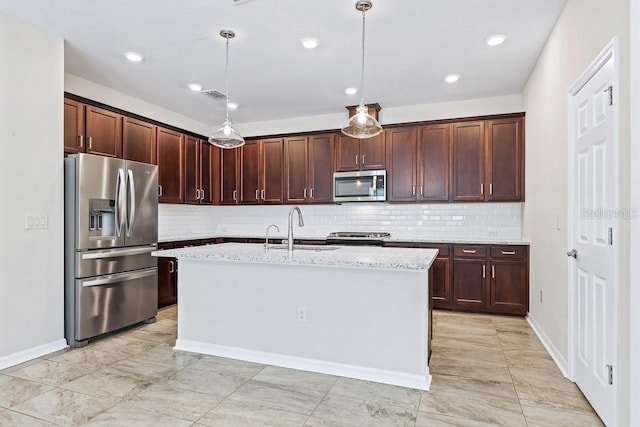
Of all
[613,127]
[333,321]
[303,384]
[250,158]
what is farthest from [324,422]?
[250,158]

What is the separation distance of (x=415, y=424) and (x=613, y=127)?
1.88 metres

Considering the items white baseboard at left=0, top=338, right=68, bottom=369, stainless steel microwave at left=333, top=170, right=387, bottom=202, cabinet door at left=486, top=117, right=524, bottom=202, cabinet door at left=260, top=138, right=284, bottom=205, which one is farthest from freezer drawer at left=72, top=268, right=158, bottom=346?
cabinet door at left=486, top=117, right=524, bottom=202

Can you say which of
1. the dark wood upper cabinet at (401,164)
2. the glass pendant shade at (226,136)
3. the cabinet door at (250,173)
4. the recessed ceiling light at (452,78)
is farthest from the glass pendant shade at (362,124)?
the cabinet door at (250,173)

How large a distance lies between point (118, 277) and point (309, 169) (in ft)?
9.33

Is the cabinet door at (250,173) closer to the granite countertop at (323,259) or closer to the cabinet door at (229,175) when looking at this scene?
the cabinet door at (229,175)

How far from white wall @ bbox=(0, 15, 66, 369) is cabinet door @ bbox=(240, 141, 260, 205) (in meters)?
2.77

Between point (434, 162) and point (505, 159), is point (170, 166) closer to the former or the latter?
point (434, 162)

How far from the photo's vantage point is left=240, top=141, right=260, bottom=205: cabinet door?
5.73m

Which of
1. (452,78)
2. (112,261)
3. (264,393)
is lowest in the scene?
(264,393)

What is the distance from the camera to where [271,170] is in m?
5.65

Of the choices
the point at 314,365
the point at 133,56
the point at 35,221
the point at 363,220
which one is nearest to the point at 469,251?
the point at 363,220

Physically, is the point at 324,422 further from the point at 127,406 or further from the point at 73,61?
the point at 73,61

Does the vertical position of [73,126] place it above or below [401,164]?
above

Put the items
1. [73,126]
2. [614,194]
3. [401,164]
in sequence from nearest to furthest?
[614,194], [73,126], [401,164]
